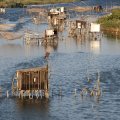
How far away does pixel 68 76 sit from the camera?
1891 inches

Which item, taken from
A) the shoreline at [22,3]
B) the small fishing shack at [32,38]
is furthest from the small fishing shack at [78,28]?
the shoreline at [22,3]

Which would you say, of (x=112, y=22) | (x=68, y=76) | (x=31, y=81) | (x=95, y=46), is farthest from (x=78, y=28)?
(x=31, y=81)

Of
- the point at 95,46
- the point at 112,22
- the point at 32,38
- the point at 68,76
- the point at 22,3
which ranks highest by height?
the point at 22,3

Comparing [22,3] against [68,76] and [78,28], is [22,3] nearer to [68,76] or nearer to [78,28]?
[78,28]

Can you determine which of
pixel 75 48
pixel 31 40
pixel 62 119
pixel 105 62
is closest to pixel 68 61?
pixel 105 62

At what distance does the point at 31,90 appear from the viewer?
38844 mm

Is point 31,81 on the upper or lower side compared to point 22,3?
lower

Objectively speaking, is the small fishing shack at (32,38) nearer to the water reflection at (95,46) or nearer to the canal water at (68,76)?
the canal water at (68,76)

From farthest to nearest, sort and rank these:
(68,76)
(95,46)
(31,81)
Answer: (95,46) < (68,76) < (31,81)

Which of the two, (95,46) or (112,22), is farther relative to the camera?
(112,22)

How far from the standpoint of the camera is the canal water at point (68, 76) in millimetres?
35969

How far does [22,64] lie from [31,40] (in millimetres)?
18316

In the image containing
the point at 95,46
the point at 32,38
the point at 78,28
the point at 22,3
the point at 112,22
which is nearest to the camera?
the point at 95,46

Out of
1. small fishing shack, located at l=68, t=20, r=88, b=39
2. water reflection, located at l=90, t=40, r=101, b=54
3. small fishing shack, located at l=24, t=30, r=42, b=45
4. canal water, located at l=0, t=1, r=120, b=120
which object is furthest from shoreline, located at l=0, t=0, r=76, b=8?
water reflection, located at l=90, t=40, r=101, b=54
